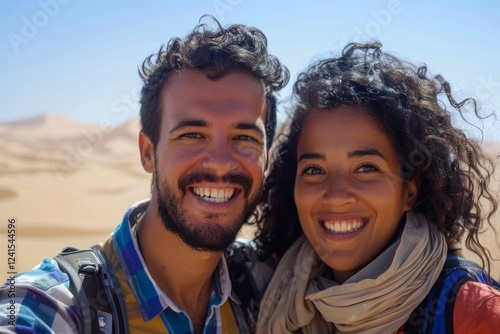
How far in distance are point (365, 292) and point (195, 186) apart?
1.18m

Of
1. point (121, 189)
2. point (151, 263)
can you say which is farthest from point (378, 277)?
point (121, 189)

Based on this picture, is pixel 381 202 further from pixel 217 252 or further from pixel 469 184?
pixel 217 252

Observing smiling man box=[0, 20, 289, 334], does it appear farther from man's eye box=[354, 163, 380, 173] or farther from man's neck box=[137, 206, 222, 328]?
man's eye box=[354, 163, 380, 173]

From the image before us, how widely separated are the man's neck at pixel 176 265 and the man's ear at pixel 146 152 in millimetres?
397

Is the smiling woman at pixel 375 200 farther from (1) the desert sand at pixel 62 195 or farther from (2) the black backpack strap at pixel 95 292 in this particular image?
(2) the black backpack strap at pixel 95 292

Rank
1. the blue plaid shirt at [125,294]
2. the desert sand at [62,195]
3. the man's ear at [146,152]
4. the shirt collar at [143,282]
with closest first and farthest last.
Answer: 1. the blue plaid shirt at [125,294]
2. the shirt collar at [143,282]
3. the man's ear at [146,152]
4. the desert sand at [62,195]

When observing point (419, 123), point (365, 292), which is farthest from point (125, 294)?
point (419, 123)

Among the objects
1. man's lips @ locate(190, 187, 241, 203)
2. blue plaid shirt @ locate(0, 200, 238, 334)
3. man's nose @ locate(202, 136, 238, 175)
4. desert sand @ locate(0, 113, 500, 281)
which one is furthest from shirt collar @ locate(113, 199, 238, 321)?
desert sand @ locate(0, 113, 500, 281)

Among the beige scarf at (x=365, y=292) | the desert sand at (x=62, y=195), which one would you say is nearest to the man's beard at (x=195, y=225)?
the beige scarf at (x=365, y=292)

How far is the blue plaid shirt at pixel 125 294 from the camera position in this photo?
8.29 feet

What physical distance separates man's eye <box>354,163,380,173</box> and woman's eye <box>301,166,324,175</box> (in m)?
0.24

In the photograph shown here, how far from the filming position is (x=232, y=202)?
11.1 feet

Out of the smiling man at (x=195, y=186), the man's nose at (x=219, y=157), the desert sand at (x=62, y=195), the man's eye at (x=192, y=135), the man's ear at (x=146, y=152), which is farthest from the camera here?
the desert sand at (x=62, y=195)

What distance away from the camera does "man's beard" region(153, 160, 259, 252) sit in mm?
3287
